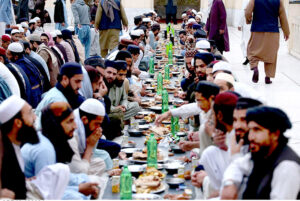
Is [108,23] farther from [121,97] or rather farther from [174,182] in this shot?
[174,182]

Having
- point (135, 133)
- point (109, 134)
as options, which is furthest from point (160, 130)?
point (109, 134)

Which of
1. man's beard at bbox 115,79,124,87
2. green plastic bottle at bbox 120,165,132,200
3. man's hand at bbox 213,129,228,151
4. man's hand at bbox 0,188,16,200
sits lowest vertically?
green plastic bottle at bbox 120,165,132,200

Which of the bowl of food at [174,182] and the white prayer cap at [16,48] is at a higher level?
the white prayer cap at [16,48]

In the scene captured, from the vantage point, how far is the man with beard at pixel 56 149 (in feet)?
12.3

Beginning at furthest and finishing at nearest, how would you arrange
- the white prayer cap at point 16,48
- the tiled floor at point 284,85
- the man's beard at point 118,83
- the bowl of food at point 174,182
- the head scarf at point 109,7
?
the head scarf at point 109,7 → the tiled floor at point 284,85 → the white prayer cap at point 16,48 → the man's beard at point 118,83 → the bowl of food at point 174,182

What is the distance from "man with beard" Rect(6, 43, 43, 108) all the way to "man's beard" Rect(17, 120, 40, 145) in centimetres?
384

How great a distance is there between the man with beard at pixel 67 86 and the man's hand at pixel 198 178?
1633 millimetres

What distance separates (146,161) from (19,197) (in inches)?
67.8

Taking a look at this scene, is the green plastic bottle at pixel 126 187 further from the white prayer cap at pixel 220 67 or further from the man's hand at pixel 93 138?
the white prayer cap at pixel 220 67

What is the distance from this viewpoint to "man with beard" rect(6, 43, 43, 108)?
24.4 feet

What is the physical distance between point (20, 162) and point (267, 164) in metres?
1.54

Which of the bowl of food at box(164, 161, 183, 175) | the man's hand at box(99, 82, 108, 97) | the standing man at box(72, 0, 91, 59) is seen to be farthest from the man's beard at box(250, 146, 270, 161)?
the standing man at box(72, 0, 91, 59)

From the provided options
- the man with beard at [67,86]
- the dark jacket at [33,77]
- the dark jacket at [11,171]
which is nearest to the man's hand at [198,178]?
the dark jacket at [11,171]

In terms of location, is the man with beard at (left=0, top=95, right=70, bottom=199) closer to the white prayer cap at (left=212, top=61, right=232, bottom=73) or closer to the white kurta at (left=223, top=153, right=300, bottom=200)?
the white kurta at (left=223, top=153, right=300, bottom=200)
